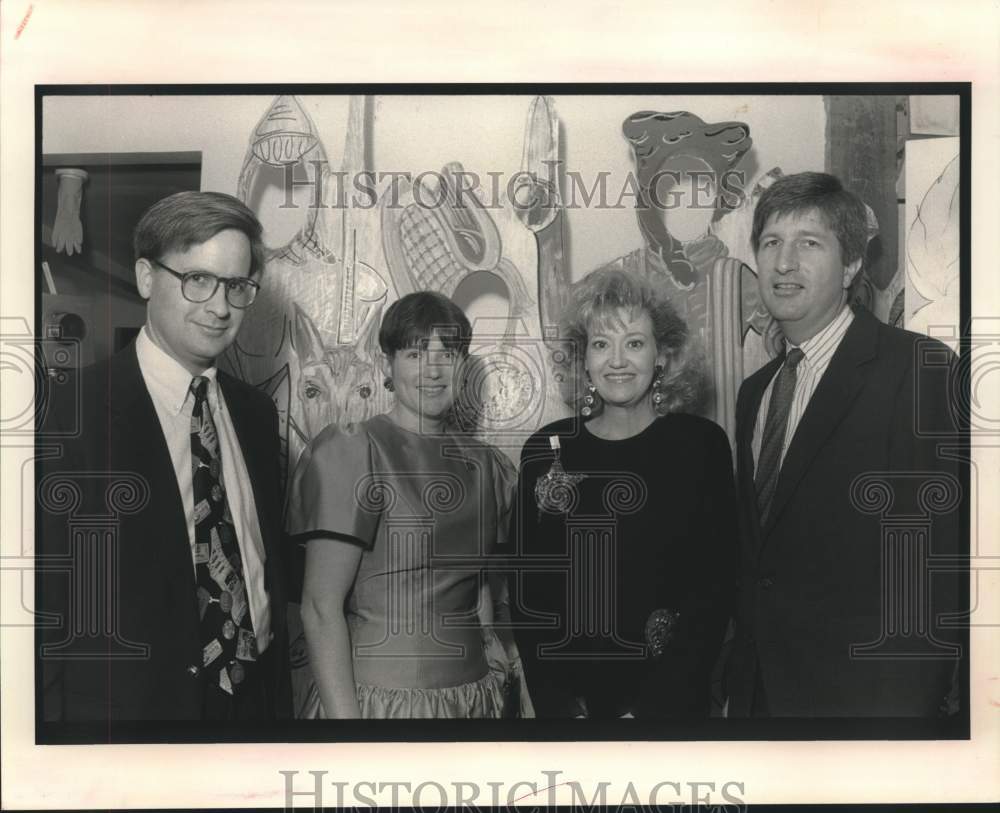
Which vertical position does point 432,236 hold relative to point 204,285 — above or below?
above

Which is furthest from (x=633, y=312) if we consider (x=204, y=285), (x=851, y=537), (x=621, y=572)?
(x=204, y=285)

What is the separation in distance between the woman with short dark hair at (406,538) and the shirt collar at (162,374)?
0.98 feet

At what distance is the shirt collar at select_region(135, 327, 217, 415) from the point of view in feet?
7.55

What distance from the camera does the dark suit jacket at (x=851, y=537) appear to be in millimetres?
2309

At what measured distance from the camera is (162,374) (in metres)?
2.30

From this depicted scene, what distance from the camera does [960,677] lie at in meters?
2.35

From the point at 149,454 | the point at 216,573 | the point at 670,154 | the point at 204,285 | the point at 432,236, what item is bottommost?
the point at 216,573

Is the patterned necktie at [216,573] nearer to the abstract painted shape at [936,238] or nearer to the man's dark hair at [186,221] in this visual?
the man's dark hair at [186,221]

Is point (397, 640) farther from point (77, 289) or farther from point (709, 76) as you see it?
point (709, 76)

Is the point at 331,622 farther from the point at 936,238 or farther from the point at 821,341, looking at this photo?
the point at 936,238

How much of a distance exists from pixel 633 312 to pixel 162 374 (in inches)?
40.7

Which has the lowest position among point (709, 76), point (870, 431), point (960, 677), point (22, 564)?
point (960, 677)

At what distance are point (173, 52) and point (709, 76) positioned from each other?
1173 mm

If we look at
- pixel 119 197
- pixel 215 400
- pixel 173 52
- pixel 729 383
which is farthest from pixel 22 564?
pixel 729 383
